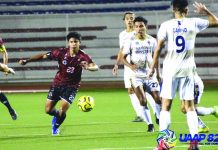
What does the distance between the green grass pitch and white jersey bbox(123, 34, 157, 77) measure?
1.13 metres

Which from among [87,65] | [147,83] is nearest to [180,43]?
[87,65]

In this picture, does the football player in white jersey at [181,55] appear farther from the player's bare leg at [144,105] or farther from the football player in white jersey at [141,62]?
the football player in white jersey at [141,62]

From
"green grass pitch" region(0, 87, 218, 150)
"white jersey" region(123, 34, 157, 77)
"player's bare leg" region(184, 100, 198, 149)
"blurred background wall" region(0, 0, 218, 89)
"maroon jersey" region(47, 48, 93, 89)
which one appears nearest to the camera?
"player's bare leg" region(184, 100, 198, 149)

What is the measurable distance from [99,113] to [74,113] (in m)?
0.69

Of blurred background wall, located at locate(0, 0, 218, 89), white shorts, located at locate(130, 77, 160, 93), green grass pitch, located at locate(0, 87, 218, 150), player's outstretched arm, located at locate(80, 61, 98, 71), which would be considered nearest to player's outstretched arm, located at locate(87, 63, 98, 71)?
player's outstretched arm, located at locate(80, 61, 98, 71)

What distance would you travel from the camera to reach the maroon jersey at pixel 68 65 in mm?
10828

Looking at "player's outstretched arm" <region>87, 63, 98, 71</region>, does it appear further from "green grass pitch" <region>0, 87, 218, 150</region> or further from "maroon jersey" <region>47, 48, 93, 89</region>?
"green grass pitch" <region>0, 87, 218, 150</region>

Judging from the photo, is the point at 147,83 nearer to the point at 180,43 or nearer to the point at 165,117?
the point at 165,117

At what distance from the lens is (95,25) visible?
1128 inches

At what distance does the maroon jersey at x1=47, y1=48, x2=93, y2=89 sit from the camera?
35.5ft

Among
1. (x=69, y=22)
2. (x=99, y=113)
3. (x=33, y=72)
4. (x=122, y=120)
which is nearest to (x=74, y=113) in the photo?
(x=99, y=113)

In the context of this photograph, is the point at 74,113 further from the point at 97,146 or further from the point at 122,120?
the point at 97,146

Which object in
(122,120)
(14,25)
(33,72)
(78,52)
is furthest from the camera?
(14,25)

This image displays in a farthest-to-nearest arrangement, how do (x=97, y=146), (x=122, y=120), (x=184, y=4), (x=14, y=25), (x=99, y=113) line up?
(x=14, y=25) < (x=99, y=113) < (x=122, y=120) < (x=97, y=146) < (x=184, y=4)
